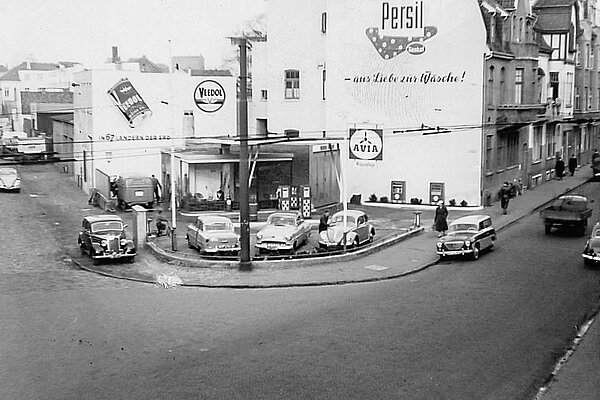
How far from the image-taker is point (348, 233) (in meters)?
32.1

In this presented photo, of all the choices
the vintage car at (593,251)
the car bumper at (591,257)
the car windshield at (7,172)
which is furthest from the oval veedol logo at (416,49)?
the car windshield at (7,172)

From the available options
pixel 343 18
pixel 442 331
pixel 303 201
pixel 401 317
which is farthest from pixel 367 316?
pixel 343 18

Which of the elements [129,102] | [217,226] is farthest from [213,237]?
[129,102]

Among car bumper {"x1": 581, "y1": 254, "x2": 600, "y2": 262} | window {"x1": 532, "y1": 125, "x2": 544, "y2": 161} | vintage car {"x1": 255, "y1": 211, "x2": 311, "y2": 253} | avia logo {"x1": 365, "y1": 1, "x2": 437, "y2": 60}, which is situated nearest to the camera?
car bumper {"x1": 581, "y1": 254, "x2": 600, "y2": 262}

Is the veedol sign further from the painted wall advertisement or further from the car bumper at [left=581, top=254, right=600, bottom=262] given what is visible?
the car bumper at [left=581, top=254, right=600, bottom=262]

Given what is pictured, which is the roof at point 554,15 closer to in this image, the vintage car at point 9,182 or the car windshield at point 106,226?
the vintage car at point 9,182

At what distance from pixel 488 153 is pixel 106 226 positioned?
23.0 metres

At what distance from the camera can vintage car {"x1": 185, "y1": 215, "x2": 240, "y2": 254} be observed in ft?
101

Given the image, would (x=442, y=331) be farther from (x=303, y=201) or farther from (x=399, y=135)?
(x=399, y=135)

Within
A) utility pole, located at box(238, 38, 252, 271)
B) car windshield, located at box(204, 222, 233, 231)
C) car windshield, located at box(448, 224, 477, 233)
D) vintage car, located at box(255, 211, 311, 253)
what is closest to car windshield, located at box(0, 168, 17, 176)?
car windshield, located at box(204, 222, 233, 231)

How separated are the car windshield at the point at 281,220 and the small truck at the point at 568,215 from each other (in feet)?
38.6

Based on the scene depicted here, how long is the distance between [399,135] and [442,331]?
25800 millimetres

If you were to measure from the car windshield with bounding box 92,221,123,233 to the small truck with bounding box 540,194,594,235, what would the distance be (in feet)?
62.1

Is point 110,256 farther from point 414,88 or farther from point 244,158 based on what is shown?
point 414,88
